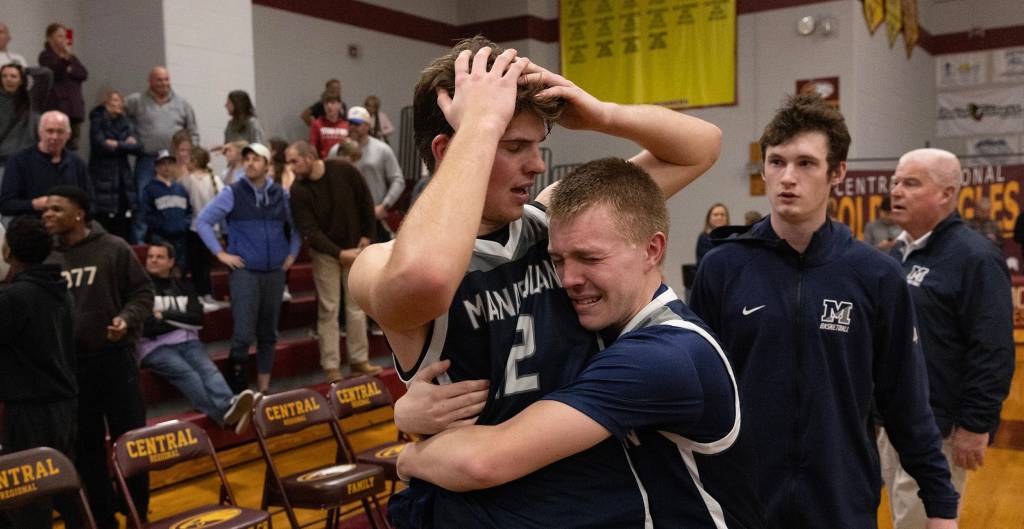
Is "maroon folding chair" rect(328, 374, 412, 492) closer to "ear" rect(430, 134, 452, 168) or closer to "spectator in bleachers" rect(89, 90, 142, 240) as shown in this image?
"ear" rect(430, 134, 452, 168)

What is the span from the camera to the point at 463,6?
14.4 m

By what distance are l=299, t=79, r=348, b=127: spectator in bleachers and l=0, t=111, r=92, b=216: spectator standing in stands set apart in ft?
13.8

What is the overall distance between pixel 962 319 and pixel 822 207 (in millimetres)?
1232

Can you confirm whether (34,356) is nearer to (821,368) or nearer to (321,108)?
(821,368)

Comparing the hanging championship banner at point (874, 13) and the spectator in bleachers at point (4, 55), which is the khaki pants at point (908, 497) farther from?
the hanging championship banner at point (874, 13)

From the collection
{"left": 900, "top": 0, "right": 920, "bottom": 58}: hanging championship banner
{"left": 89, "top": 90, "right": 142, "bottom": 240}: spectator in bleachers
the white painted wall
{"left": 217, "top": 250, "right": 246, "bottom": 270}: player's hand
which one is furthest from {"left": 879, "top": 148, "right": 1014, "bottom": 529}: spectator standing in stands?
{"left": 900, "top": 0, "right": 920, "bottom": 58}: hanging championship banner

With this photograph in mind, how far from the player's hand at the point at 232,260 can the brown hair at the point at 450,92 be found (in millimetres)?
5510

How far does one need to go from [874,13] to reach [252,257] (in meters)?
9.55

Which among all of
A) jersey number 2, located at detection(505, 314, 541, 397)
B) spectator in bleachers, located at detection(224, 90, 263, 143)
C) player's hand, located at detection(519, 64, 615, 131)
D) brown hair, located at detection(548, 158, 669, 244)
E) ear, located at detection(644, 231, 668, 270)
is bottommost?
jersey number 2, located at detection(505, 314, 541, 397)

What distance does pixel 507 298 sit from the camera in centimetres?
149

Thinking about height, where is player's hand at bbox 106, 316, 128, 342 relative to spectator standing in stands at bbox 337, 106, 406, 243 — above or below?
below

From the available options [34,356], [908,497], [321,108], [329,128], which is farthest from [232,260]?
[908,497]

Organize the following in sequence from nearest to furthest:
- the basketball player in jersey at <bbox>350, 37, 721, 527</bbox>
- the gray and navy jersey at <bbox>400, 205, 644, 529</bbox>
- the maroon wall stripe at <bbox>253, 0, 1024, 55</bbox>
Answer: the basketball player in jersey at <bbox>350, 37, 721, 527</bbox> < the gray and navy jersey at <bbox>400, 205, 644, 529</bbox> < the maroon wall stripe at <bbox>253, 0, 1024, 55</bbox>

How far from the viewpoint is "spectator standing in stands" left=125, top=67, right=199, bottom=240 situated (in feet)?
27.2
